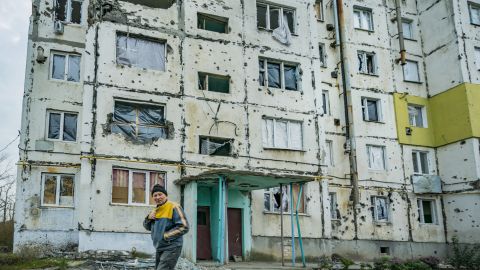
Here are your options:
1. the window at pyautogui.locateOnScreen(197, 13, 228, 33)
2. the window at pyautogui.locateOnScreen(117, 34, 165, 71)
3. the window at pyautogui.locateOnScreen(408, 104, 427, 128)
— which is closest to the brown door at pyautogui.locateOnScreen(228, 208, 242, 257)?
the window at pyautogui.locateOnScreen(117, 34, 165, 71)

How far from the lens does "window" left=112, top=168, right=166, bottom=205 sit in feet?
63.3

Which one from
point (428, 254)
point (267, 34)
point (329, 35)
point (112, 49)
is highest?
point (329, 35)

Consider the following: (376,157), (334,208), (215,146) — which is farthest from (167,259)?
(376,157)

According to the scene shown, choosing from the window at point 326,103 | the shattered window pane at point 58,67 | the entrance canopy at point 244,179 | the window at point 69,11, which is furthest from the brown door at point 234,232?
the window at point 69,11

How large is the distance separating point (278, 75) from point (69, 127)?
10.4m

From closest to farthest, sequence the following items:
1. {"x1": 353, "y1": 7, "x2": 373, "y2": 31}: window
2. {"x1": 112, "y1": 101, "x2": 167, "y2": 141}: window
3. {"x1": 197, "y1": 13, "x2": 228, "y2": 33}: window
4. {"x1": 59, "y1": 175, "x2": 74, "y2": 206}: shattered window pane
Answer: {"x1": 112, "y1": 101, "x2": 167, "y2": 141}: window
{"x1": 59, "y1": 175, "x2": 74, "y2": 206}: shattered window pane
{"x1": 197, "y1": 13, "x2": 228, "y2": 33}: window
{"x1": 353, "y1": 7, "x2": 373, "y2": 31}: window

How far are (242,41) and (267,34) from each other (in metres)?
1.59

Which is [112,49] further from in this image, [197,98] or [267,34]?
[267,34]

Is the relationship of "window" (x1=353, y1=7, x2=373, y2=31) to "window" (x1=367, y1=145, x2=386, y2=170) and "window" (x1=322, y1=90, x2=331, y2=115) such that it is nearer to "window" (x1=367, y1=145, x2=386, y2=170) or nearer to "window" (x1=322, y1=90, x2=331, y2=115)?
"window" (x1=322, y1=90, x2=331, y2=115)

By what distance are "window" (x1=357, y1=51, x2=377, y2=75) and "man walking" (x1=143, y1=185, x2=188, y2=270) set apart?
77.9 feet

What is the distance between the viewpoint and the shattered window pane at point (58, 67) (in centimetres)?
2364

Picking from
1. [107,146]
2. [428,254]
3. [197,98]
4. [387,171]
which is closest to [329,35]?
[387,171]

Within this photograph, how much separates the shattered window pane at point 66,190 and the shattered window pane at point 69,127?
75.2 inches

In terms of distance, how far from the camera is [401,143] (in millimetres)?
29266
